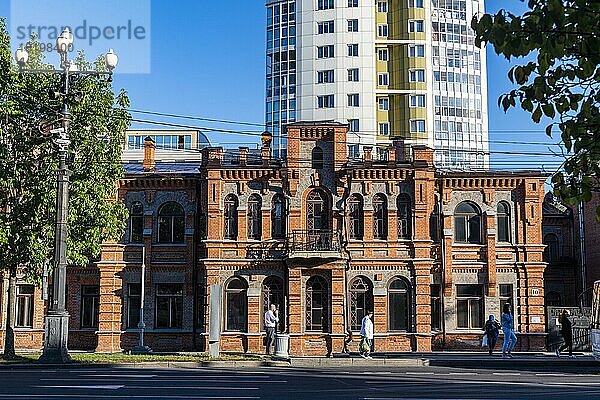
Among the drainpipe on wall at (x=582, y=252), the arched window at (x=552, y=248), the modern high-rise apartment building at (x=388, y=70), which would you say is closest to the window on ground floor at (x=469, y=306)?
the arched window at (x=552, y=248)

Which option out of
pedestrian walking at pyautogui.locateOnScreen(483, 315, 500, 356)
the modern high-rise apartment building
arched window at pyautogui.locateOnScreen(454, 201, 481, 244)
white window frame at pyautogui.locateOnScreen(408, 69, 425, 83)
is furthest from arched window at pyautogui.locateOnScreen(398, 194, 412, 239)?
white window frame at pyautogui.locateOnScreen(408, 69, 425, 83)

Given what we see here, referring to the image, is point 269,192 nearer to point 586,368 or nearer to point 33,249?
point 33,249

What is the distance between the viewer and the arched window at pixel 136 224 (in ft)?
128

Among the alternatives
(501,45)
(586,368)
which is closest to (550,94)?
(501,45)

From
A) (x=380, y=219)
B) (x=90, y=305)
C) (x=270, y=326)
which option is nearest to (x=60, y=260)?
(x=270, y=326)

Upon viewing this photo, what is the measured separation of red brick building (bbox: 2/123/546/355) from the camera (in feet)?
120

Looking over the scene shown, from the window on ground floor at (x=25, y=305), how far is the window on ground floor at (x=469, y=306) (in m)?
20.4

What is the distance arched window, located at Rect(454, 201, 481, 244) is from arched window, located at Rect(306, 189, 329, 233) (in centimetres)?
629

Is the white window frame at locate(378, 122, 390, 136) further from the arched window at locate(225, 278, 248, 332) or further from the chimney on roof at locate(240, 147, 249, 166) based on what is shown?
the arched window at locate(225, 278, 248, 332)

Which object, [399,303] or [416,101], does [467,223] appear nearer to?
[399,303]

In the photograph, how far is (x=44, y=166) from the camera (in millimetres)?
30781

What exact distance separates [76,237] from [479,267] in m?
18.4

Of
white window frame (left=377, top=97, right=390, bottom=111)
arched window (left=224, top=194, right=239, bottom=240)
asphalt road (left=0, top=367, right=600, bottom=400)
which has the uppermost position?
white window frame (left=377, top=97, right=390, bottom=111)

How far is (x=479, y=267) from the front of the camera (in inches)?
1489
